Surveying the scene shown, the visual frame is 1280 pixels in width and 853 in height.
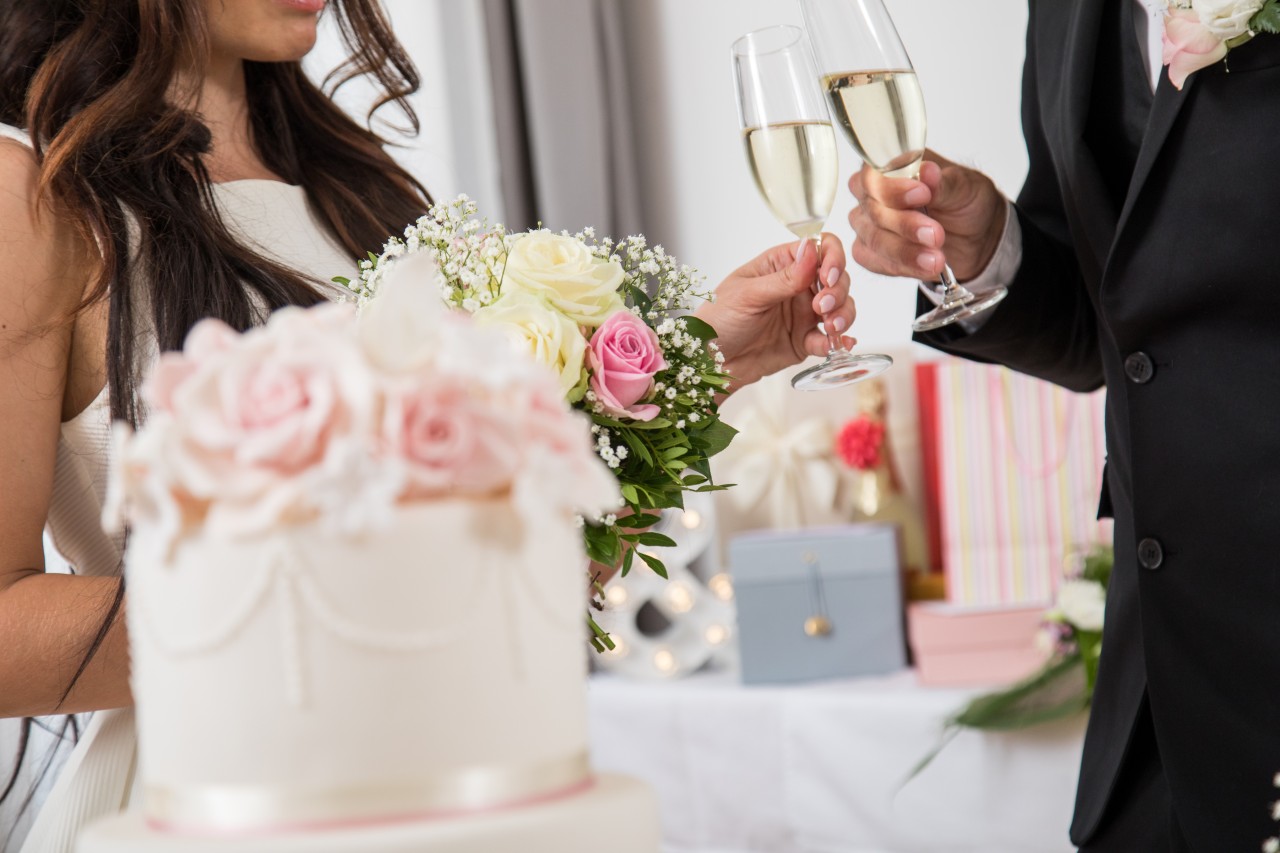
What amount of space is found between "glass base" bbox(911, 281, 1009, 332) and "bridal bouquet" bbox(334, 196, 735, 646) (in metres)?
0.32

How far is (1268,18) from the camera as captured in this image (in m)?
1.07

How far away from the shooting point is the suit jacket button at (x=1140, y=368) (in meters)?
1.22

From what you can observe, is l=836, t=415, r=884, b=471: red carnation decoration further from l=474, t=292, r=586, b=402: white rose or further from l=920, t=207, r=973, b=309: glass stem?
l=474, t=292, r=586, b=402: white rose

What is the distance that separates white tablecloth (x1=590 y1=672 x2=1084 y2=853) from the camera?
2006mm

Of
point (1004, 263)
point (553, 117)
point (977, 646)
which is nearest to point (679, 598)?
point (977, 646)

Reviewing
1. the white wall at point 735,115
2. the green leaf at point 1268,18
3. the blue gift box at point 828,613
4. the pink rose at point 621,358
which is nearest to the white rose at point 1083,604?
the blue gift box at point 828,613

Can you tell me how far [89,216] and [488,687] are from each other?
87 cm

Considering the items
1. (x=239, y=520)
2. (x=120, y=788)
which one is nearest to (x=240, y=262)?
(x=120, y=788)

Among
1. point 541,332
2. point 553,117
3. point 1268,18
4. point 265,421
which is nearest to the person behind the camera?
point 265,421

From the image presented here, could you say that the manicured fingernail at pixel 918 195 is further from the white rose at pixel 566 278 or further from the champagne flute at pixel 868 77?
the white rose at pixel 566 278

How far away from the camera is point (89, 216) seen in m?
Result: 1.17

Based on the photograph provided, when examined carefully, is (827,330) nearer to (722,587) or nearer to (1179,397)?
(1179,397)

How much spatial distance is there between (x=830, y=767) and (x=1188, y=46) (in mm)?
1466

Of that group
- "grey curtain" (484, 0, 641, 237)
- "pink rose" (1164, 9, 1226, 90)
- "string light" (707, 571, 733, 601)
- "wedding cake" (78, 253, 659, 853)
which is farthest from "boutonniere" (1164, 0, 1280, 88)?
"grey curtain" (484, 0, 641, 237)
